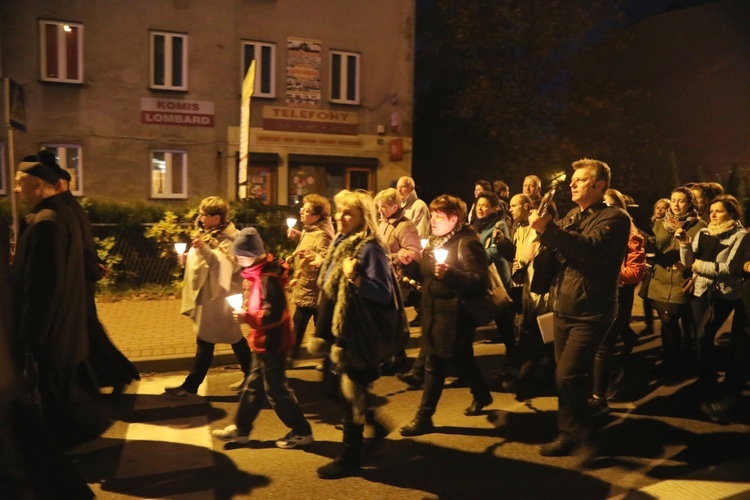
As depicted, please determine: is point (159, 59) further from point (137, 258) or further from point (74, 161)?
point (137, 258)

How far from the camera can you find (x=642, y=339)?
8.34 meters

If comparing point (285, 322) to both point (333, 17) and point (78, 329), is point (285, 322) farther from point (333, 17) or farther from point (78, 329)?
point (333, 17)

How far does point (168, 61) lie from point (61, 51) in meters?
2.59

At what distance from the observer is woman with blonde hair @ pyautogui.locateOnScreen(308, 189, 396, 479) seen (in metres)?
4.13

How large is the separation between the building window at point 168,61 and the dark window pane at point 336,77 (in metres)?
4.19

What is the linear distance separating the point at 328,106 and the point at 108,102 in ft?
19.6

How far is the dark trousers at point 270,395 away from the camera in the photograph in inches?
177

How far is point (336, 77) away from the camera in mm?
19703

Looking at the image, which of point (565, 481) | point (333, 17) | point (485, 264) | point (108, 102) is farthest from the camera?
point (333, 17)

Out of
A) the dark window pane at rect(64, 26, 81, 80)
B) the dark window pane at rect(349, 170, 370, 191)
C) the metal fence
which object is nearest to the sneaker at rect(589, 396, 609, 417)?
the metal fence

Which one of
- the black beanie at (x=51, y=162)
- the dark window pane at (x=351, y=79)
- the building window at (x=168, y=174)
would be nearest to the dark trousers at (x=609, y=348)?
the black beanie at (x=51, y=162)

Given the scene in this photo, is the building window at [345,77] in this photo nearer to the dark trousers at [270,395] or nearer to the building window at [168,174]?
the building window at [168,174]

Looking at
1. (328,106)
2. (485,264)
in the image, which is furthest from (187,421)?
(328,106)

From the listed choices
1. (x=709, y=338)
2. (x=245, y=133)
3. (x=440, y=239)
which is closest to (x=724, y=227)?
(x=709, y=338)
